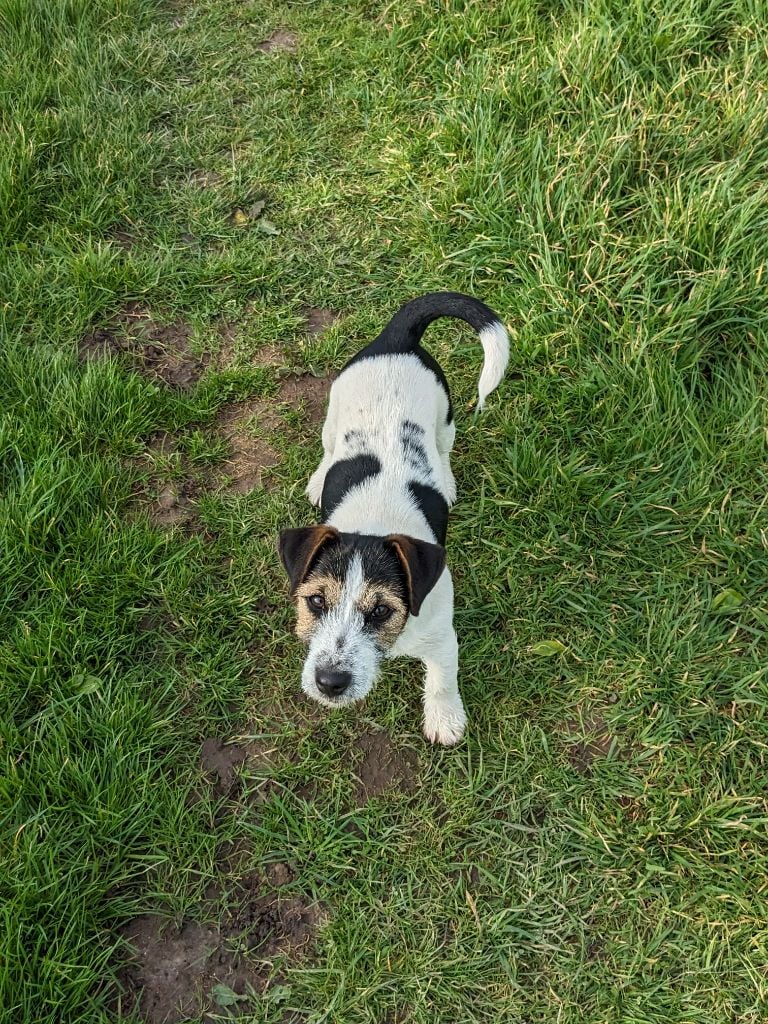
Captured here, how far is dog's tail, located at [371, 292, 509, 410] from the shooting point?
11.5 ft

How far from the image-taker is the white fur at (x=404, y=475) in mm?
3201

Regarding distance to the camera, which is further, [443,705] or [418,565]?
[443,705]

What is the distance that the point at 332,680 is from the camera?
2816 millimetres

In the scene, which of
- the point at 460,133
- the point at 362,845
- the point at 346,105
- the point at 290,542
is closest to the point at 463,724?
the point at 362,845

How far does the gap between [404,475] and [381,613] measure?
0.72m

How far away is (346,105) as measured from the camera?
233 inches

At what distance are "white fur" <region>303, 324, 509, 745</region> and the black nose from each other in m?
0.06

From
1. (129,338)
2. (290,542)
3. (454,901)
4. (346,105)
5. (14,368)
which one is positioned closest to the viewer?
(290,542)

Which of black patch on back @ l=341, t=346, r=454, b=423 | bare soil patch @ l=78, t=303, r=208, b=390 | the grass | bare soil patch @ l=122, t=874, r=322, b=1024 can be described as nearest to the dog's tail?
black patch on back @ l=341, t=346, r=454, b=423

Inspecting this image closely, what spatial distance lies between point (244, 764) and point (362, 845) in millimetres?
672

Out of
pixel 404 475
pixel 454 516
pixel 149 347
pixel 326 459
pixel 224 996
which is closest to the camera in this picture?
pixel 224 996

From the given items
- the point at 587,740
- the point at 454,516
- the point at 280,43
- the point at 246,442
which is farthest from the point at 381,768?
the point at 280,43

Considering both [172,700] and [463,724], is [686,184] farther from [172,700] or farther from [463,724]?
[172,700]

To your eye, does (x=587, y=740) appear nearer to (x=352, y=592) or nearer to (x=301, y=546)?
(x=352, y=592)
